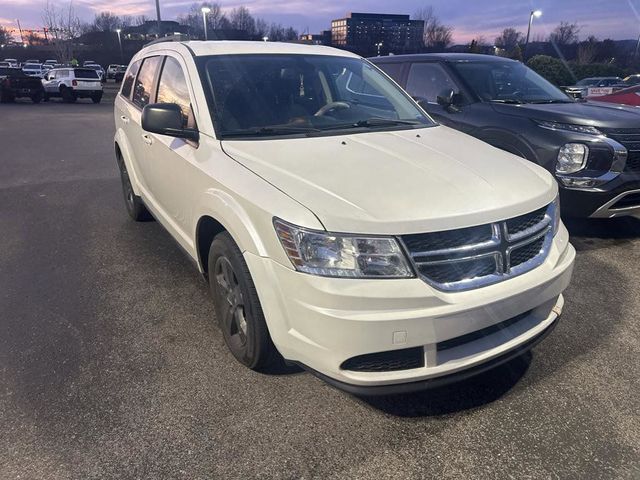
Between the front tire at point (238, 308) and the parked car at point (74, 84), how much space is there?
24.5 meters

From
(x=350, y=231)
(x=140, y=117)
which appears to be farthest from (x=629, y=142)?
(x=140, y=117)

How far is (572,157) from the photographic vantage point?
459 cm

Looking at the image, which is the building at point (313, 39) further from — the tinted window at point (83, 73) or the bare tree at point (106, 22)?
the bare tree at point (106, 22)

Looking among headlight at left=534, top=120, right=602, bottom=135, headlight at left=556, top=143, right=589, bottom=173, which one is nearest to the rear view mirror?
headlight at left=534, top=120, right=602, bottom=135

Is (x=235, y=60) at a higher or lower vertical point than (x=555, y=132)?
higher

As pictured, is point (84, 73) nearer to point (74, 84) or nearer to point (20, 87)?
point (74, 84)

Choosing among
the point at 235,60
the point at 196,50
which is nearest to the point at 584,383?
the point at 235,60

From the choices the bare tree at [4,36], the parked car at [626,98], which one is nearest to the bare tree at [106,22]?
the bare tree at [4,36]

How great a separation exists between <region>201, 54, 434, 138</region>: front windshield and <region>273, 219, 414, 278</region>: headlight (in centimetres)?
122

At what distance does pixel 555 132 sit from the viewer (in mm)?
4660

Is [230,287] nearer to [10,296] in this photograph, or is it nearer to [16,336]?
[16,336]

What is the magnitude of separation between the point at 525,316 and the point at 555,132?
281 cm

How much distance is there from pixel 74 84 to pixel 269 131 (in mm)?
24409

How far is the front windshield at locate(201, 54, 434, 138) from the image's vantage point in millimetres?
3191
